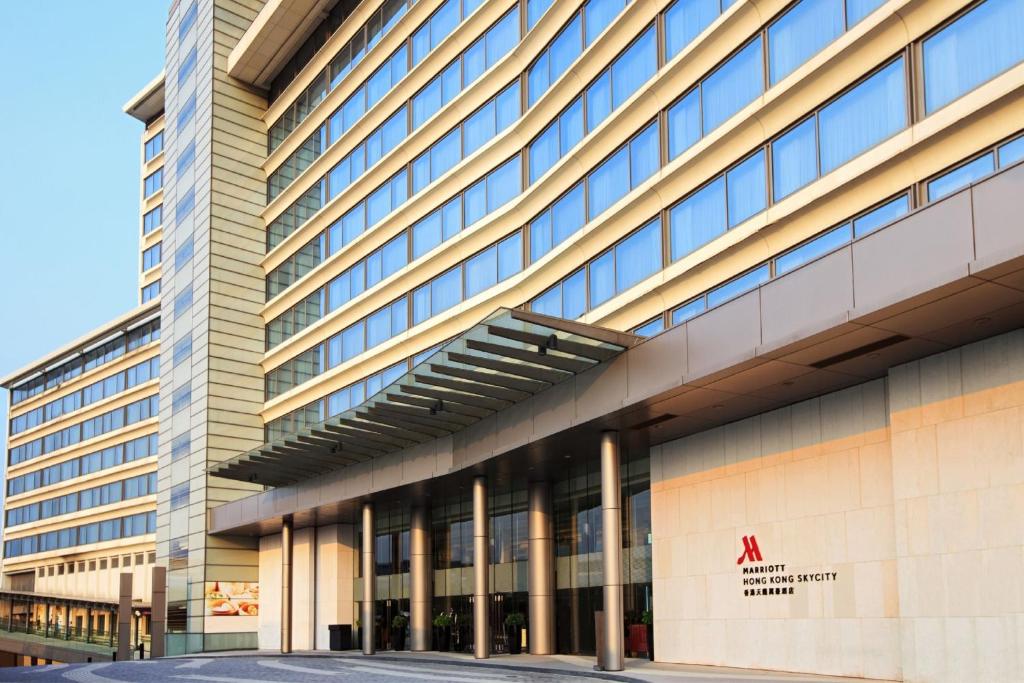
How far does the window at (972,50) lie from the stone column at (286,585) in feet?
114

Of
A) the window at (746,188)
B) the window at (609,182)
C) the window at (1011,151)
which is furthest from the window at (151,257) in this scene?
the window at (1011,151)

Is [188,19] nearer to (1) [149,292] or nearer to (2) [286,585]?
(2) [286,585]

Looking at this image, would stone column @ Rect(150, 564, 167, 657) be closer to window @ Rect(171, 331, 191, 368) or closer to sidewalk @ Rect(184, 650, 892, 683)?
window @ Rect(171, 331, 191, 368)

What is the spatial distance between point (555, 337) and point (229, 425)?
106 feet

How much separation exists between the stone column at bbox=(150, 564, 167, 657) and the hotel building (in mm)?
399

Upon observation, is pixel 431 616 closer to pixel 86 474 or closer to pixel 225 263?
pixel 225 263

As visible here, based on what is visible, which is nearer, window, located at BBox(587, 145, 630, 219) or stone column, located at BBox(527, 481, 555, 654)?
window, located at BBox(587, 145, 630, 219)

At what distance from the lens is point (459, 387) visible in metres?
31.2

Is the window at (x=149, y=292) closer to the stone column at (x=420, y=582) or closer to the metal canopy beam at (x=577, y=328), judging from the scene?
the stone column at (x=420, y=582)

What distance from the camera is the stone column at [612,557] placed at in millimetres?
27234

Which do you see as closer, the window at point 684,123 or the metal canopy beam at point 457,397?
the window at point 684,123

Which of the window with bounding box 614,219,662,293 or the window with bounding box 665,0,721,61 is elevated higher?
the window with bounding box 665,0,721,61

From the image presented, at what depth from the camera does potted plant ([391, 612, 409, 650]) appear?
45594 mm

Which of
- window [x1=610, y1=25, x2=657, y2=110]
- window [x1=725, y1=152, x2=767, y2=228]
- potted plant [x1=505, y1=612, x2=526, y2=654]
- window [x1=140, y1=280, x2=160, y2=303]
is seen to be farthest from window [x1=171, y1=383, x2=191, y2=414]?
window [x1=140, y1=280, x2=160, y2=303]
